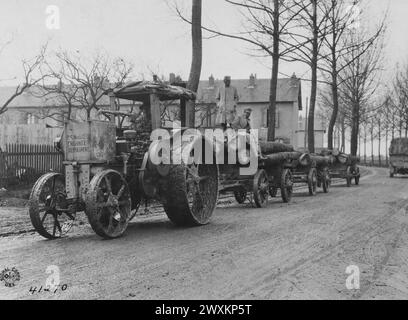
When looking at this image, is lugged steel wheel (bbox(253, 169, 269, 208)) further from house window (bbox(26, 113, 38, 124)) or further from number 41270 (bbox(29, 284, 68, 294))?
house window (bbox(26, 113, 38, 124))

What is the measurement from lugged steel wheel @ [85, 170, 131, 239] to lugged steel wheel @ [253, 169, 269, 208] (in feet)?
16.0

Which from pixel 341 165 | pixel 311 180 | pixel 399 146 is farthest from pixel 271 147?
pixel 399 146

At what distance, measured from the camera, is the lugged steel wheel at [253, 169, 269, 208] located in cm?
1160

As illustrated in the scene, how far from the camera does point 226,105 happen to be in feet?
38.9

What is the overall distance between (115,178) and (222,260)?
218 cm

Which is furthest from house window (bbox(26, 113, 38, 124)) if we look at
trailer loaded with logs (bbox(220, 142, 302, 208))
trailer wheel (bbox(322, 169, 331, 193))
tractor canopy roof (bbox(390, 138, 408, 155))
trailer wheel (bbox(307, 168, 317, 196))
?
trailer loaded with logs (bbox(220, 142, 302, 208))

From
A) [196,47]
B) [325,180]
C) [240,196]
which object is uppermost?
[196,47]

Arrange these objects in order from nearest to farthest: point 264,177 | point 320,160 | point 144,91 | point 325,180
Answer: point 144,91 → point 264,177 → point 320,160 → point 325,180

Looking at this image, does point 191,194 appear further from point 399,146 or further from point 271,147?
point 399,146
